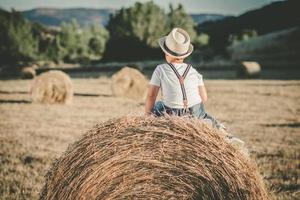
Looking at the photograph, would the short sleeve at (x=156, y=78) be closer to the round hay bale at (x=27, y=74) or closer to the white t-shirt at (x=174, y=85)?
the white t-shirt at (x=174, y=85)

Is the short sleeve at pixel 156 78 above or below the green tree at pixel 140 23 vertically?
below

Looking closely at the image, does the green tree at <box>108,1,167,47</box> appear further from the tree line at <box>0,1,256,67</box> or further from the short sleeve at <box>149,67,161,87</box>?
the short sleeve at <box>149,67,161,87</box>

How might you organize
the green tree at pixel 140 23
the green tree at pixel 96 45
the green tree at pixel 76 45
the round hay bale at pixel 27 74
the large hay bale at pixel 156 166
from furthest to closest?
the green tree at pixel 96 45 → the green tree at pixel 76 45 → the green tree at pixel 140 23 → the round hay bale at pixel 27 74 → the large hay bale at pixel 156 166

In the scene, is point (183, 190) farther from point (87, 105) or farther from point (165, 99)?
point (87, 105)

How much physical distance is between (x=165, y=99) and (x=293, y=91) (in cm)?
1414

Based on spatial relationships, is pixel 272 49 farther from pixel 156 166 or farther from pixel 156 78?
pixel 156 166

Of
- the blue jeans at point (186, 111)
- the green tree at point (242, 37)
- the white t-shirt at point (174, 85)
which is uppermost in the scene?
the green tree at point (242, 37)

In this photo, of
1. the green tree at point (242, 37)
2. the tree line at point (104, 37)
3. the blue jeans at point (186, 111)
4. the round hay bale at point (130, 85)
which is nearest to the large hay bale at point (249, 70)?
the round hay bale at point (130, 85)

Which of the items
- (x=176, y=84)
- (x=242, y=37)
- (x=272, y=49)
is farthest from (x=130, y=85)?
(x=242, y=37)

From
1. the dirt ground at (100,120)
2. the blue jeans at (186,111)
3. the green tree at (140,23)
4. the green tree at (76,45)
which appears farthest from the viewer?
the green tree at (76,45)

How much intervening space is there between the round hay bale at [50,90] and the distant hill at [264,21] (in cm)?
6076

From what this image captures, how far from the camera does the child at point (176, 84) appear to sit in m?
4.77

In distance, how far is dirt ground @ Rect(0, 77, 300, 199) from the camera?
20.6 ft

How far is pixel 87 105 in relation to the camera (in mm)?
14133
